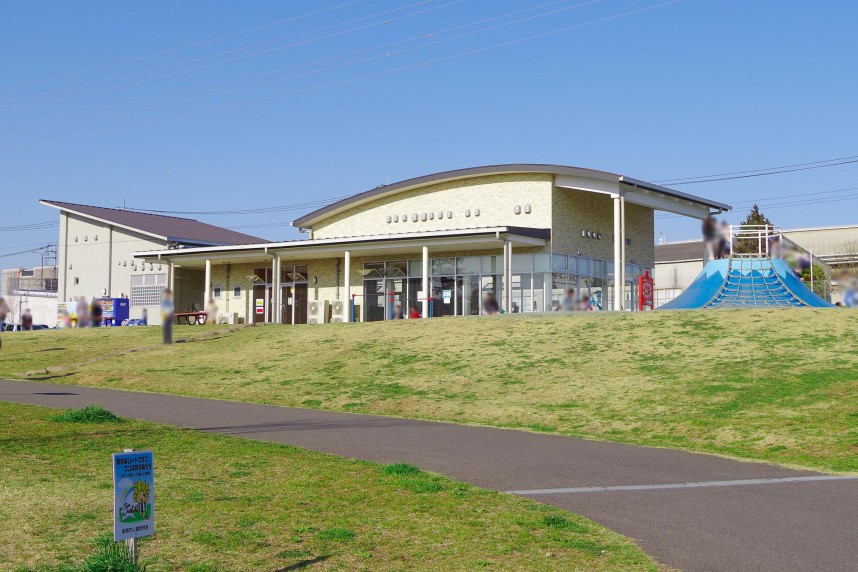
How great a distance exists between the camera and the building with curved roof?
35928 mm

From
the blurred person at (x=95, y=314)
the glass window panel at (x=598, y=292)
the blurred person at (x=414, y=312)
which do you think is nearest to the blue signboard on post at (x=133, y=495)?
the blurred person at (x=95, y=314)

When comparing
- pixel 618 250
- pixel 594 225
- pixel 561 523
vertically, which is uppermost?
pixel 594 225

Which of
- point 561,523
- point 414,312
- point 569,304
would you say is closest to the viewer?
point 561,523

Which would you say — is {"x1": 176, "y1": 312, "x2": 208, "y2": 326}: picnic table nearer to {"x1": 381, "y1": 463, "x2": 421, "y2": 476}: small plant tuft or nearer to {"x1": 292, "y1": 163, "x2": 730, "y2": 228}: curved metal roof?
{"x1": 381, "y1": 463, "x2": 421, "y2": 476}: small plant tuft

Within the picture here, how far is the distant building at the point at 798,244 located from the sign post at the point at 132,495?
47029mm

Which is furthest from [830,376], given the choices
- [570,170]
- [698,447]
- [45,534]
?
[570,170]

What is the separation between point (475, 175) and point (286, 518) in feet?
102

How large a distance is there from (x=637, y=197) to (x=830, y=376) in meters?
18.5

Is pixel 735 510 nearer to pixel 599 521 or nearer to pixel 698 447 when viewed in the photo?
pixel 599 521

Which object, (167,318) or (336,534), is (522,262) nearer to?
(336,534)

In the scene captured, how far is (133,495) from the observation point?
4906 mm

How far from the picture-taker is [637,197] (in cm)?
3622

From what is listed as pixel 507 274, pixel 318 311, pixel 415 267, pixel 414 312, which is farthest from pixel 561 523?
pixel 318 311

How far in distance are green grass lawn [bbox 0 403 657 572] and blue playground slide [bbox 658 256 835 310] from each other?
22.0 meters
